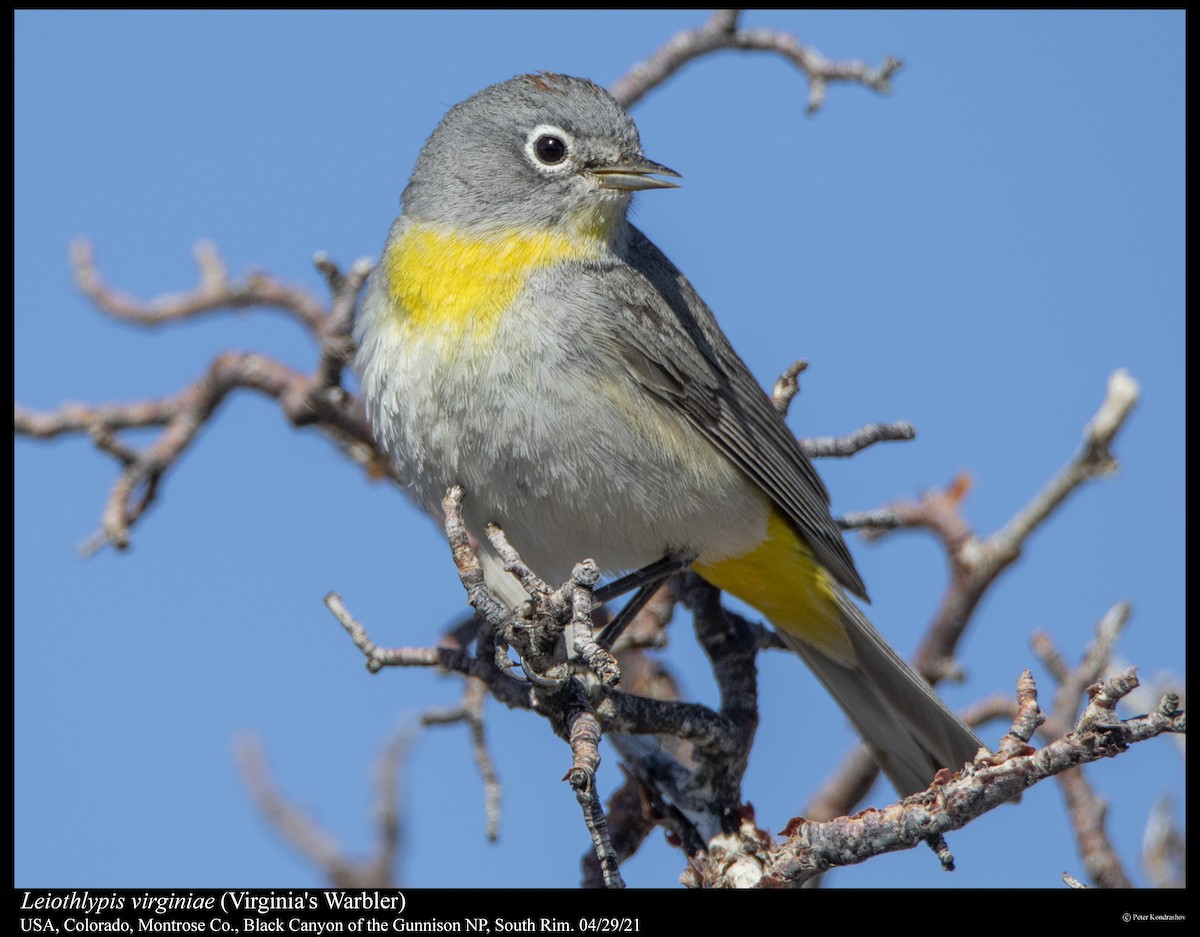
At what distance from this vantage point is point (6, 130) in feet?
18.9

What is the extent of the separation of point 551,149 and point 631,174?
1.29 feet

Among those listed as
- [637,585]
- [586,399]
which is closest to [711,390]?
[586,399]

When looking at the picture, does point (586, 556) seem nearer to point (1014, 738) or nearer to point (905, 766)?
point (905, 766)

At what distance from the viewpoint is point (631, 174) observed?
16.8 ft

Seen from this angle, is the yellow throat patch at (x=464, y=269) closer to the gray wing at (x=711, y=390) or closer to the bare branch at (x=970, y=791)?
the gray wing at (x=711, y=390)

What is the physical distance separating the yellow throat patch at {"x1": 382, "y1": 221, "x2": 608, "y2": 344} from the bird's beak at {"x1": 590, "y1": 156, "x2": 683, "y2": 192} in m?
0.23

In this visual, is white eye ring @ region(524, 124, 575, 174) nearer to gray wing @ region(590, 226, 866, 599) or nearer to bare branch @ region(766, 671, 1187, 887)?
gray wing @ region(590, 226, 866, 599)

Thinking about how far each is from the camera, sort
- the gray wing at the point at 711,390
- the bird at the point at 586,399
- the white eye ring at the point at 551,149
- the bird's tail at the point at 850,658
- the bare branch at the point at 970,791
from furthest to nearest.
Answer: the white eye ring at the point at 551,149, the bird's tail at the point at 850,658, the gray wing at the point at 711,390, the bird at the point at 586,399, the bare branch at the point at 970,791

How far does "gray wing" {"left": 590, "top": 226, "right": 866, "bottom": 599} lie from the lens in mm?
5031

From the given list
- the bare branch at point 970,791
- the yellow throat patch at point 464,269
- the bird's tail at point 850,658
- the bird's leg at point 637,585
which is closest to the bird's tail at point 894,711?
the bird's tail at point 850,658

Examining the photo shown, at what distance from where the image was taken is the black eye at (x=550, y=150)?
208 inches

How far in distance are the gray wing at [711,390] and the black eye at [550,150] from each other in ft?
1.68

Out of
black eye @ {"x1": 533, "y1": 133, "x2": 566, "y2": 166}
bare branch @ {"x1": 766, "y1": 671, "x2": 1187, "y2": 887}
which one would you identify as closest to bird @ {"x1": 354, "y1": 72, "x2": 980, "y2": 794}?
black eye @ {"x1": 533, "y1": 133, "x2": 566, "y2": 166}
